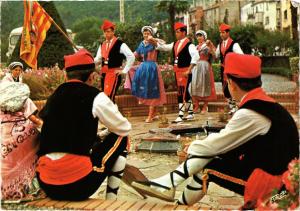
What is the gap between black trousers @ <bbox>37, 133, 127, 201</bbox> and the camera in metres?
3.58

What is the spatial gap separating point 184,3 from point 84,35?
26.4 meters

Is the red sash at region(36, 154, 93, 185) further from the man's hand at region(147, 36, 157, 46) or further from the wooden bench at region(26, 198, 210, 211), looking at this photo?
the man's hand at region(147, 36, 157, 46)

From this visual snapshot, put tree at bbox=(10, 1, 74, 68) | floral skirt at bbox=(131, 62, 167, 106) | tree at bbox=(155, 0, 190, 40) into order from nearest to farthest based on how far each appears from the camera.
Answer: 1. floral skirt at bbox=(131, 62, 167, 106)
2. tree at bbox=(10, 1, 74, 68)
3. tree at bbox=(155, 0, 190, 40)

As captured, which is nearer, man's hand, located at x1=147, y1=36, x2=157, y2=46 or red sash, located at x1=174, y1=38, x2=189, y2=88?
man's hand, located at x1=147, y1=36, x2=157, y2=46

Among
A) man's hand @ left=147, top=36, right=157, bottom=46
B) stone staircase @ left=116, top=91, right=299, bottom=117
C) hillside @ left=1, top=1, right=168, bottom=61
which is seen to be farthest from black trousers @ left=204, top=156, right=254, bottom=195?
hillside @ left=1, top=1, right=168, bottom=61

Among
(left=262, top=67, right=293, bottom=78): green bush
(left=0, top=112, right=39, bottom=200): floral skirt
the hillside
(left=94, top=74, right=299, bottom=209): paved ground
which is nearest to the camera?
(left=0, top=112, right=39, bottom=200): floral skirt

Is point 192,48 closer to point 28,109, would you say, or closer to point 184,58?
point 184,58

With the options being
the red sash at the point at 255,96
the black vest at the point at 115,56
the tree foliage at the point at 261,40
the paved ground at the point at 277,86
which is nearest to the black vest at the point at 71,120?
the red sash at the point at 255,96

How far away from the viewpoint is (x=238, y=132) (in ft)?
10.7

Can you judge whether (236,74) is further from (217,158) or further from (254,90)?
(217,158)

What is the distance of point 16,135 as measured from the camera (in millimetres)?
3988

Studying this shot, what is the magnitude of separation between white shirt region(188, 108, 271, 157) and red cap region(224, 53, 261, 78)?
0.27 metres

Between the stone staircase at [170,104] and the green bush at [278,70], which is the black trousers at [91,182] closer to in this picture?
the stone staircase at [170,104]

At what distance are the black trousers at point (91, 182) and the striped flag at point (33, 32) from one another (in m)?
4.63
